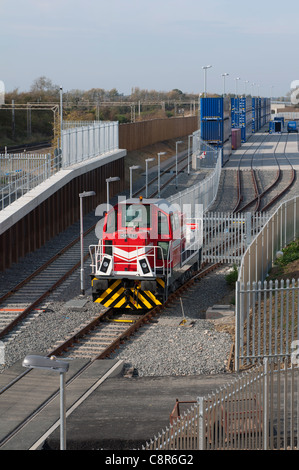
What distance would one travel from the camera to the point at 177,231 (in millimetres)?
21719

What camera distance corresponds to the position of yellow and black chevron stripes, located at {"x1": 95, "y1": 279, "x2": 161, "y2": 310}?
2027 cm

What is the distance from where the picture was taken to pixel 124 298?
20375 millimetres

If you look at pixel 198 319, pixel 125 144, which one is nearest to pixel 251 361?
pixel 198 319

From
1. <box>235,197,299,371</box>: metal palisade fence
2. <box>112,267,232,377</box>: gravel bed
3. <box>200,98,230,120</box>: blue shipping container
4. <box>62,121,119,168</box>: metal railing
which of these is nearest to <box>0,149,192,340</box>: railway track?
<box>112,267,232,377</box>: gravel bed

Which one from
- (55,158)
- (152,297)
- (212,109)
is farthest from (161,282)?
(212,109)

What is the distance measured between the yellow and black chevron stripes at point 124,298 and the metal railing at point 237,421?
9.84 meters

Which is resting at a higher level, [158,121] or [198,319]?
[158,121]

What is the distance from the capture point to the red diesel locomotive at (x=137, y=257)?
20.1m

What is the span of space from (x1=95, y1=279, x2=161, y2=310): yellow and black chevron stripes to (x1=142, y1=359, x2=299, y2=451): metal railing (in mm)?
9841

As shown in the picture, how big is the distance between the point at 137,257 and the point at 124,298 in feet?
3.65

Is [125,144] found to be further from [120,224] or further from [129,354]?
[129,354]

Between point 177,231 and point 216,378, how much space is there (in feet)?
25.4

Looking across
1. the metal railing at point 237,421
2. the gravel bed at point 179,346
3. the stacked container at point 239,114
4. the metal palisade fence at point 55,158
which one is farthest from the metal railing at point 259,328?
the stacked container at point 239,114

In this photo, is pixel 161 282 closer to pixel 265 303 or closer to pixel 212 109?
pixel 265 303
